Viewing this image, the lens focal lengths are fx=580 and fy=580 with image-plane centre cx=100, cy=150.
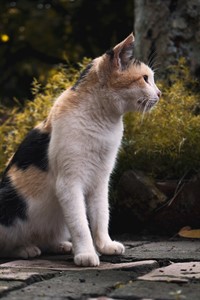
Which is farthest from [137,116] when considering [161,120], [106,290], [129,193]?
[106,290]

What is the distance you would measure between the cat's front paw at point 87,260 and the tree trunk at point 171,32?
2806 mm

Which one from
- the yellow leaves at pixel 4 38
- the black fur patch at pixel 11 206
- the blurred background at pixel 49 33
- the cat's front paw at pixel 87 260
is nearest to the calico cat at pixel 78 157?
the black fur patch at pixel 11 206

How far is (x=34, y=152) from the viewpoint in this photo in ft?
11.8

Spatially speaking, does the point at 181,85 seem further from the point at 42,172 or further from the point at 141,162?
the point at 42,172

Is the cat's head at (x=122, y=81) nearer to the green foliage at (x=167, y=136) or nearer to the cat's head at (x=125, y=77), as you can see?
the cat's head at (x=125, y=77)

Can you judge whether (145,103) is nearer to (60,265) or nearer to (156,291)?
(60,265)

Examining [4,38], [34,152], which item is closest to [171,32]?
[34,152]

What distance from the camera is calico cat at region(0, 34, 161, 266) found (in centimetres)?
338

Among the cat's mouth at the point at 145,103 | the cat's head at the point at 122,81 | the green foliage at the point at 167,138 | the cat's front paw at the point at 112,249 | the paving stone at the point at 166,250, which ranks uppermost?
the cat's head at the point at 122,81

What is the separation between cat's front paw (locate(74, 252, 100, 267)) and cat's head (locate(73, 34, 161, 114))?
0.92 meters

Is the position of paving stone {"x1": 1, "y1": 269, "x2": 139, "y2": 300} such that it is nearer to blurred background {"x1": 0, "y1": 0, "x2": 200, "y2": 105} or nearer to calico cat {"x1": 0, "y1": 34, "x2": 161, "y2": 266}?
calico cat {"x1": 0, "y1": 34, "x2": 161, "y2": 266}

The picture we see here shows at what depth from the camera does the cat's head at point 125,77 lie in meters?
→ 3.48

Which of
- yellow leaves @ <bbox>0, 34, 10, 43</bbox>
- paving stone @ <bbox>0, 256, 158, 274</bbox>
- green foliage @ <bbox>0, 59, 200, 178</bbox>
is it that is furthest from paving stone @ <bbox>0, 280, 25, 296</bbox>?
yellow leaves @ <bbox>0, 34, 10, 43</bbox>

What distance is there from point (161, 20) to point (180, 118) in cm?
153
